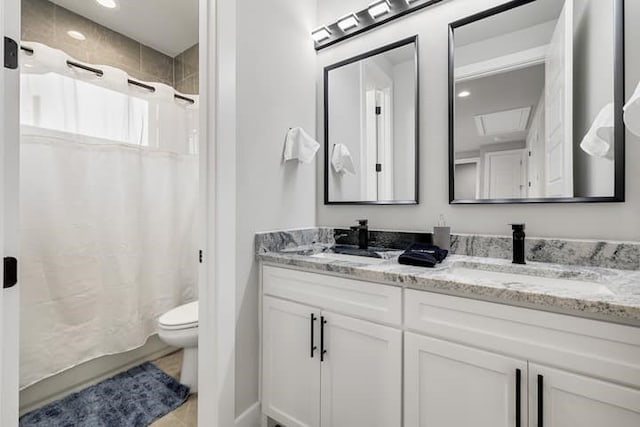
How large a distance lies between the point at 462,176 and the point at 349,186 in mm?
663

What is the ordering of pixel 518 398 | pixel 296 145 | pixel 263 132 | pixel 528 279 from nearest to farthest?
pixel 518 398
pixel 528 279
pixel 263 132
pixel 296 145

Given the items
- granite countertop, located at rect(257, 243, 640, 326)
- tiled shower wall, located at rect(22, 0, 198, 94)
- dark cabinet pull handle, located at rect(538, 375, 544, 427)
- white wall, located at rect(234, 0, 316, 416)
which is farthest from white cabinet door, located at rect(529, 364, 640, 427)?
tiled shower wall, located at rect(22, 0, 198, 94)

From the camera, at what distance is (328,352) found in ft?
4.13

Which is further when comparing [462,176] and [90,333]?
[90,333]

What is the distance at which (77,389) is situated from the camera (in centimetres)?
180

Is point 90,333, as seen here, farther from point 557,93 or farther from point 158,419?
point 557,93

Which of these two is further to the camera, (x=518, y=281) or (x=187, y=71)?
(x=187, y=71)

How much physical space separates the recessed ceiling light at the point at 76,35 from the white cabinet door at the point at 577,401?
127 inches

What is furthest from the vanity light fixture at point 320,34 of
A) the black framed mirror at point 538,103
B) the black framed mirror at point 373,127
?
the black framed mirror at point 538,103

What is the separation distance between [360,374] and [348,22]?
189cm

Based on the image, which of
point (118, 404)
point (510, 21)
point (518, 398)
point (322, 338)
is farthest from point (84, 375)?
point (510, 21)

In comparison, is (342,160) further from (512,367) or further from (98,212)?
(98,212)

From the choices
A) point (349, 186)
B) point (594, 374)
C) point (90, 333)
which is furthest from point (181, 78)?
point (594, 374)

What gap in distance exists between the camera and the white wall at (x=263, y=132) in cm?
146
